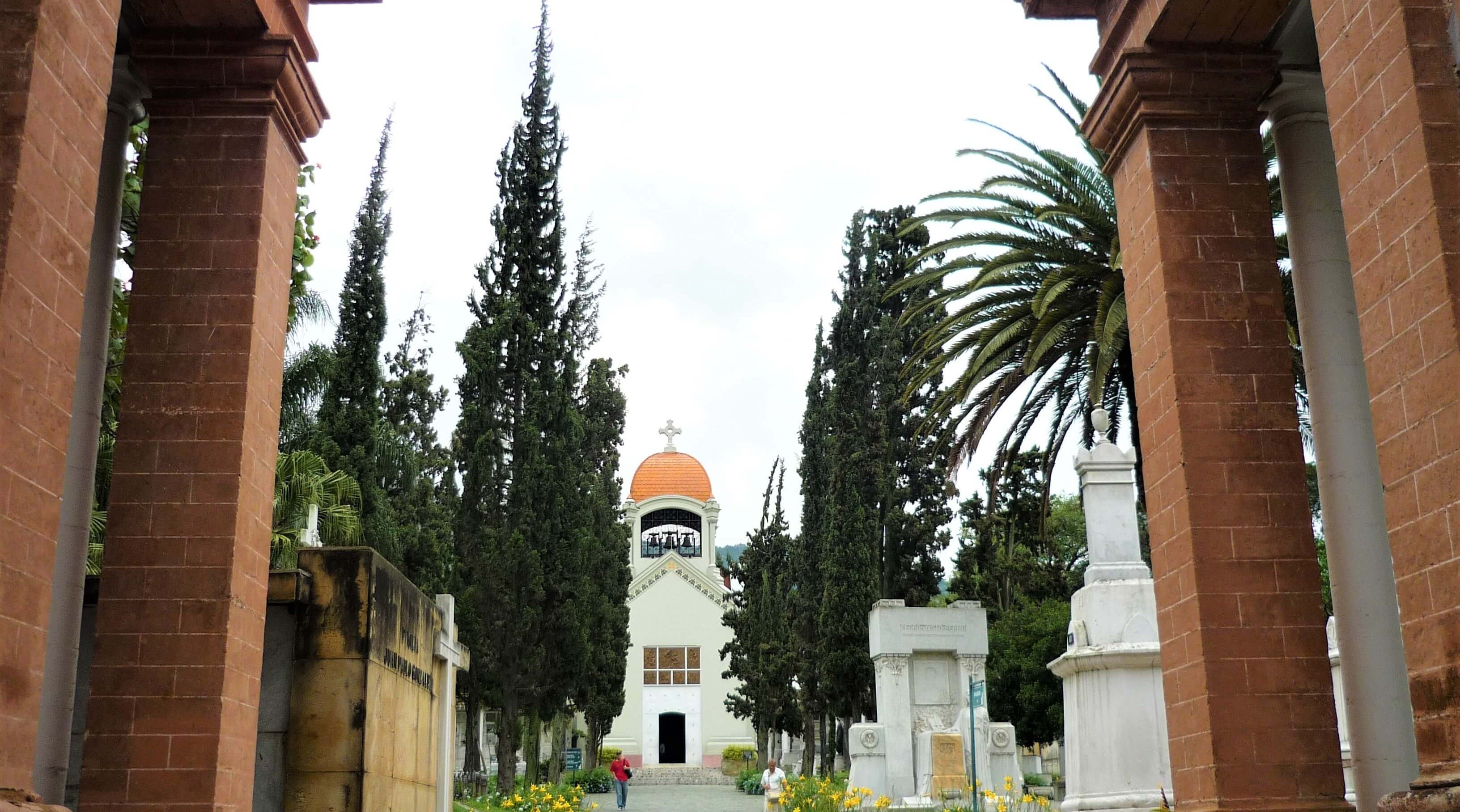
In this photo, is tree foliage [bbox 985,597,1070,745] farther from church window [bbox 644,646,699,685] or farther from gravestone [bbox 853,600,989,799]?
church window [bbox 644,646,699,685]

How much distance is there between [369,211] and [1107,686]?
2064 cm

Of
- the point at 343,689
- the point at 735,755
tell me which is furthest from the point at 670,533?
the point at 343,689

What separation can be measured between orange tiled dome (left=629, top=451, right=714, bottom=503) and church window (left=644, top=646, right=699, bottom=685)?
7.67 metres

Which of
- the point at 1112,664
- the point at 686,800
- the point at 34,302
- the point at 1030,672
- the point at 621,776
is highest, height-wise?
the point at 34,302

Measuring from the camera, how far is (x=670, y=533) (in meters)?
62.8

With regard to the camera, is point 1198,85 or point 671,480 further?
point 671,480

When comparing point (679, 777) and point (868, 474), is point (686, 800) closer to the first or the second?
point (868, 474)

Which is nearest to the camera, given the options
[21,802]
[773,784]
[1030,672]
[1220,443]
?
[21,802]

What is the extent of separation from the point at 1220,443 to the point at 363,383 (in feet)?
75.1

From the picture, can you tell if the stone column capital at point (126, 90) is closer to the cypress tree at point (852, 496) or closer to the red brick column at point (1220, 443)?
the red brick column at point (1220, 443)

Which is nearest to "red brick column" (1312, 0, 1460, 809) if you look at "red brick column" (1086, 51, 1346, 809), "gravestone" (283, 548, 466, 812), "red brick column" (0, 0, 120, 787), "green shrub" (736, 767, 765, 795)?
"red brick column" (1086, 51, 1346, 809)

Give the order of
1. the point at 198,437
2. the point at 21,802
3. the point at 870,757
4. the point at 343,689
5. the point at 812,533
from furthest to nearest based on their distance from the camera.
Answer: the point at 812,533, the point at 870,757, the point at 343,689, the point at 198,437, the point at 21,802

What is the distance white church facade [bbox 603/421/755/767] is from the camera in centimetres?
5519

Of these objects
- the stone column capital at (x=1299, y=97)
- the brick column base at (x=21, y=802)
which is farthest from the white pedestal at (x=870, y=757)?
the brick column base at (x=21, y=802)
